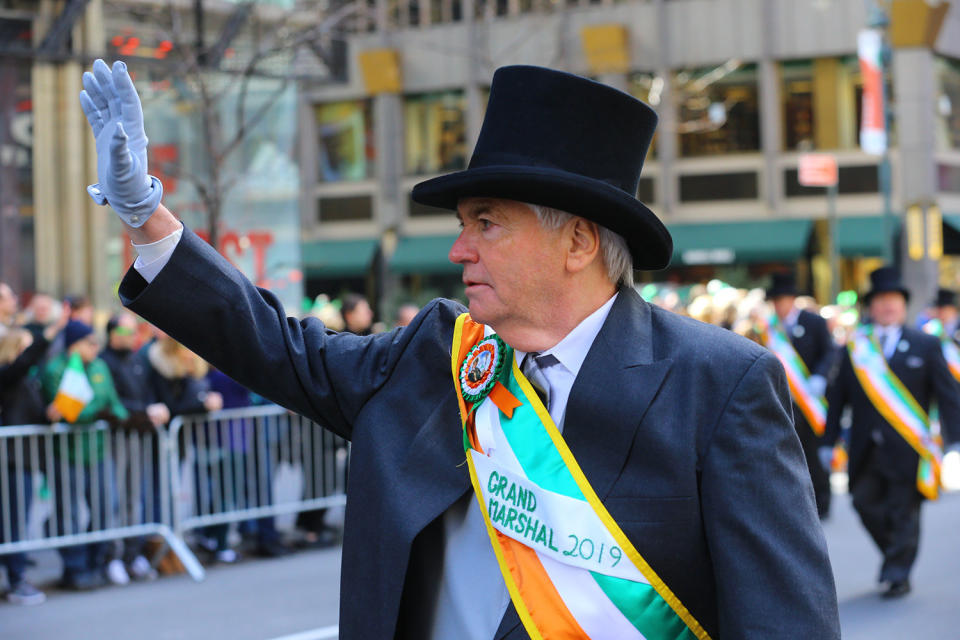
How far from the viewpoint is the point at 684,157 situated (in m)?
31.8

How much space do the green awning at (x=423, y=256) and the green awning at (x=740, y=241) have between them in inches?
224

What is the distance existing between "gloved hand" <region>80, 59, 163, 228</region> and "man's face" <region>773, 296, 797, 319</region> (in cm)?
995

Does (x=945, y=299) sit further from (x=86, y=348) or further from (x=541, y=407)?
(x=541, y=407)

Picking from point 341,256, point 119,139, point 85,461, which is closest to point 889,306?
point 85,461

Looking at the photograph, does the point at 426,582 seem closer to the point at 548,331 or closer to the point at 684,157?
the point at 548,331

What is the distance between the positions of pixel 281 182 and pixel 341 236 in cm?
1850

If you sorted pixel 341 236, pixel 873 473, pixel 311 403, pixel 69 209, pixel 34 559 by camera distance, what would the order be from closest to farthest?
1. pixel 311 403
2. pixel 873 473
3. pixel 34 559
4. pixel 69 209
5. pixel 341 236

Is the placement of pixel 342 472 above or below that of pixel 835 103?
below

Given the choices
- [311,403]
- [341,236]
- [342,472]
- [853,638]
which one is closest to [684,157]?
[341,236]

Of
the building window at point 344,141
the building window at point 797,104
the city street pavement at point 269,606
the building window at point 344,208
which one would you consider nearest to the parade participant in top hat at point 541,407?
the city street pavement at point 269,606

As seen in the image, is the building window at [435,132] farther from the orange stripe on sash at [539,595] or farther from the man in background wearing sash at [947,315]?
the orange stripe on sash at [539,595]

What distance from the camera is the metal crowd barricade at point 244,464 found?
31.6 feet

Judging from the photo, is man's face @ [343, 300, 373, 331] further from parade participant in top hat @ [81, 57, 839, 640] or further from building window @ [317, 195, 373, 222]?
building window @ [317, 195, 373, 222]

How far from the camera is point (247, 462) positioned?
9961mm
